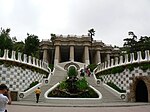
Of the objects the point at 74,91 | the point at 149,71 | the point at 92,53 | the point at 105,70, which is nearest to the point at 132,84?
the point at 149,71

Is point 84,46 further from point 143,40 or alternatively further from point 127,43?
point 143,40

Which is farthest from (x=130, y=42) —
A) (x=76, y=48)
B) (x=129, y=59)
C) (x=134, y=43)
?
(x=129, y=59)

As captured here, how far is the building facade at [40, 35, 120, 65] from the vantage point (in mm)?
52250

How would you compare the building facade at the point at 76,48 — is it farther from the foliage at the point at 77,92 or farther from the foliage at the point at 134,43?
the foliage at the point at 77,92

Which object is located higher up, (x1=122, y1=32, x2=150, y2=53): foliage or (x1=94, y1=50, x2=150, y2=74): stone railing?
(x1=122, y1=32, x2=150, y2=53): foliage

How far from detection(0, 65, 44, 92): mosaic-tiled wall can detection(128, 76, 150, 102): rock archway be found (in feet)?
36.5

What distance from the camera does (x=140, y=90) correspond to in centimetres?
2138

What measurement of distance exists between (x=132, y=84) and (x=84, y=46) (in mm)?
32293

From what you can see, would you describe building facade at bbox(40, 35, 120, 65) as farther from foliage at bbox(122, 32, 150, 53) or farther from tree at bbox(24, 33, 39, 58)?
tree at bbox(24, 33, 39, 58)

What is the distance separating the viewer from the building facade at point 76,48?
171ft

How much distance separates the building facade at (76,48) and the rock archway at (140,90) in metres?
29.8

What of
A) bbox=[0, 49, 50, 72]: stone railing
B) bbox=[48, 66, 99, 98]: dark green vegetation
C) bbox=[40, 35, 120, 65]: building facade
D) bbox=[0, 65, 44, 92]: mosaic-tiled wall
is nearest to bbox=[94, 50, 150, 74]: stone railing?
bbox=[48, 66, 99, 98]: dark green vegetation

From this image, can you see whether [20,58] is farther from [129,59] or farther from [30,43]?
[30,43]

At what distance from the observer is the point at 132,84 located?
20906mm
